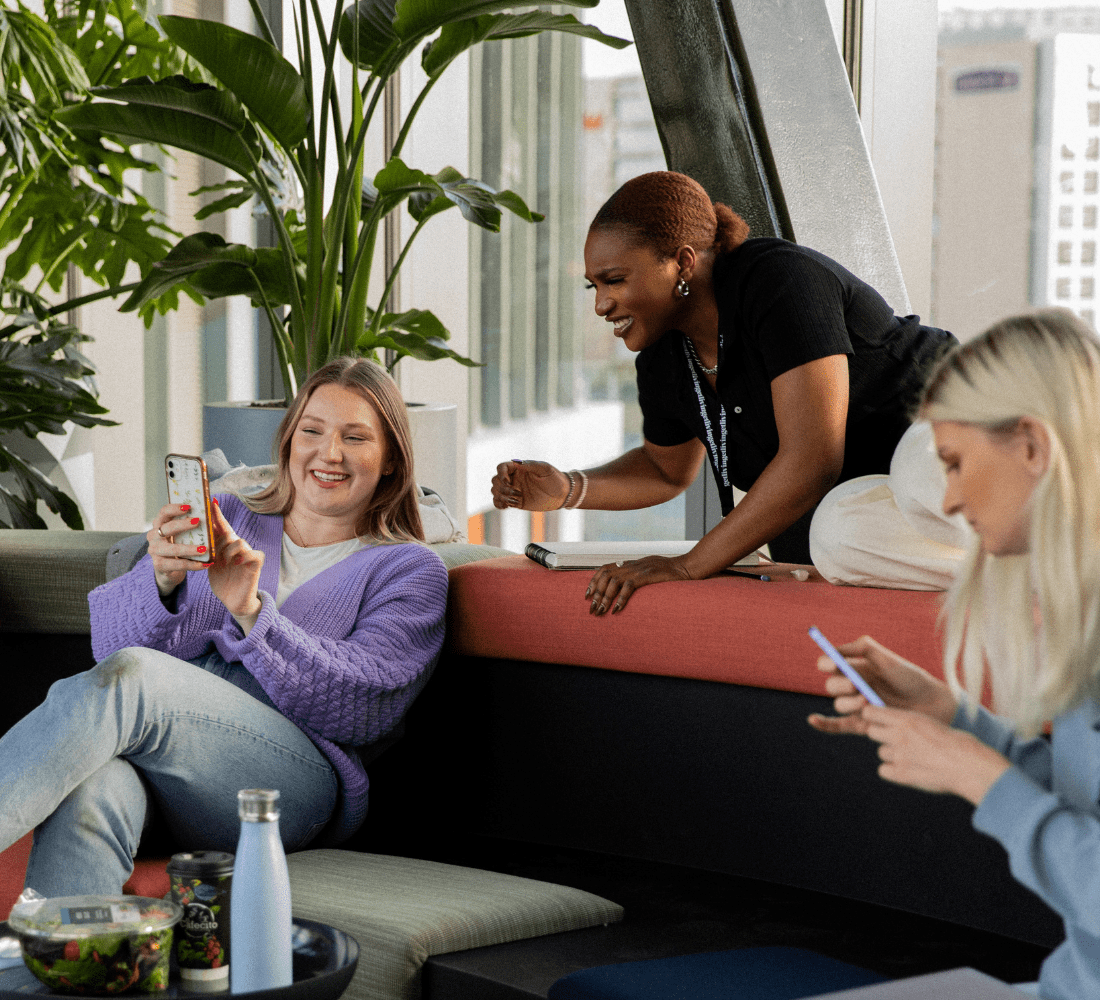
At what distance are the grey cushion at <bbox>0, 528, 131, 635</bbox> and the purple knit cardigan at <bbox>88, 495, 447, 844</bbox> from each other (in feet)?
1.01

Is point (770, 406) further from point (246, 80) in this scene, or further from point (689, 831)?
point (246, 80)

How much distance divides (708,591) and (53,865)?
3.06 feet

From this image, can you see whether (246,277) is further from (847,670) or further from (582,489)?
(847,670)

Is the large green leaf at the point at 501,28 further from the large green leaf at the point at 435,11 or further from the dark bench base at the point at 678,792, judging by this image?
the dark bench base at the point at 678,792

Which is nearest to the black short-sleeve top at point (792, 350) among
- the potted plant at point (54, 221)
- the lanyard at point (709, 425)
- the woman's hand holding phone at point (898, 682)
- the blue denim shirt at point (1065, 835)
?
the lanyard at point (709, 425)

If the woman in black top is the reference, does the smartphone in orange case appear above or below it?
below

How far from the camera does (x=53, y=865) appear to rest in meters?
1.70

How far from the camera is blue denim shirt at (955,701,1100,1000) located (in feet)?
3.26

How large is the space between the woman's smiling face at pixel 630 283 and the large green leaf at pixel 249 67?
1.11 meters

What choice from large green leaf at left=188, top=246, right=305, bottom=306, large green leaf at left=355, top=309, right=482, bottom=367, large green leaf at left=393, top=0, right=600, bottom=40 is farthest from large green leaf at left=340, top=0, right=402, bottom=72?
large green leaf at left=355, top=309, right=482, bottom=367

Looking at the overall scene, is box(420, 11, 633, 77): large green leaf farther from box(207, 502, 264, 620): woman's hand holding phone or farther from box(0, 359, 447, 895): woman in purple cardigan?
box(207, 502, 264, 620): woman's hand holding phone

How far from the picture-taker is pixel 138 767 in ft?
6.19

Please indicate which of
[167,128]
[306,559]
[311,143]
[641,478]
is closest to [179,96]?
[167,128]

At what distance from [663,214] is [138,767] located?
110cm
